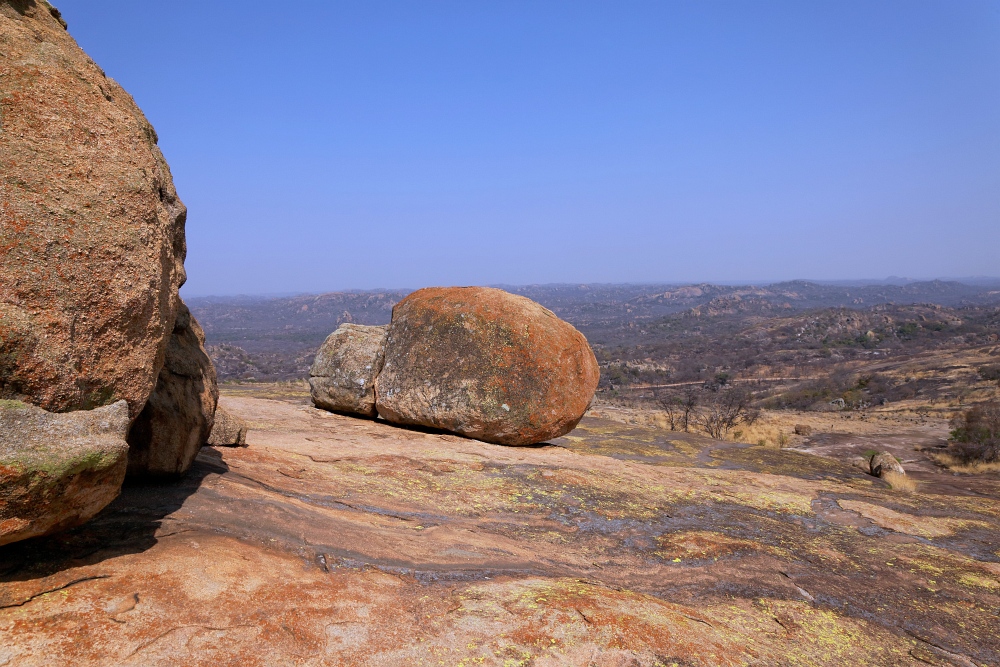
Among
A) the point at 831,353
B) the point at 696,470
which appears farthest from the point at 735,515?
the point at 831,353

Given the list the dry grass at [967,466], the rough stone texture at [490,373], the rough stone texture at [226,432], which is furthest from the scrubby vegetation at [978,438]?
the rough stone texture at [226,432]

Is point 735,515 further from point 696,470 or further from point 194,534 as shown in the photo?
point 194,534

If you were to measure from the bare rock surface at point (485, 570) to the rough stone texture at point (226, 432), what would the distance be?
15.2 inches

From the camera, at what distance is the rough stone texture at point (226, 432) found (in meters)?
7.27

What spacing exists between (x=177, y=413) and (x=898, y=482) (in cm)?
1273

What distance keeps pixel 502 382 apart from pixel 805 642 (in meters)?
6.61

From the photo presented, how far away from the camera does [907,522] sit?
8.17 meters

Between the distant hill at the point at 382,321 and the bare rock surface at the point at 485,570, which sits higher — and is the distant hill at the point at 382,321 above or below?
below

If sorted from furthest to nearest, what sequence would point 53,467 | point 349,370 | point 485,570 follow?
point 349,370
point 485,570
point 53,467

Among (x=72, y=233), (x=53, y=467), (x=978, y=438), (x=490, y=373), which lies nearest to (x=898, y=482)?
(x=490, y=373)

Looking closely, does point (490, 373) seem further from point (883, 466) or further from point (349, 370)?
point (883, 466)

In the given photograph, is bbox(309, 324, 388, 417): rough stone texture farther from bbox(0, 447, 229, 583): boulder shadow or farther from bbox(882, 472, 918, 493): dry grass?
bbox(882, 472, 918, 493): dry grass

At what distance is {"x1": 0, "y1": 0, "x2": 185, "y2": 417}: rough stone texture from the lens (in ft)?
11.8

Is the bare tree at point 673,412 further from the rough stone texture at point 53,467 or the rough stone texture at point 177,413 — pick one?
the rough stone texture at point 53,467
